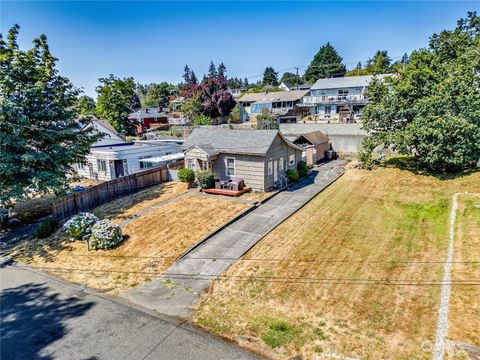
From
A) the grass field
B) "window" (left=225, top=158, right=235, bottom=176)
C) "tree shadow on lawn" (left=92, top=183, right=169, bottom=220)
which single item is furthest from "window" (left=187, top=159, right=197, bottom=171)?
the grass field

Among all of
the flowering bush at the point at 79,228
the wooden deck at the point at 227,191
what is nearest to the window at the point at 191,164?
the wooden deck at the point at 227,191

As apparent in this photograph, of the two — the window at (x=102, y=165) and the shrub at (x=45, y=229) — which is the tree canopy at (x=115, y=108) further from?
the shrub at (x=45, y=229)

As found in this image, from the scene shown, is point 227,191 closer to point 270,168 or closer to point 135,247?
point 270,168

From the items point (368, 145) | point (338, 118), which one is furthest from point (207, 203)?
point (338, 118)

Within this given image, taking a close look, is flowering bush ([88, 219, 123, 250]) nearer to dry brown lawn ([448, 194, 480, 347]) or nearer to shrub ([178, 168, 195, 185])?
shrub ([178, 168, 195, 185])

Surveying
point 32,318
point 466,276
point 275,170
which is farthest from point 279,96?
point 32,318
